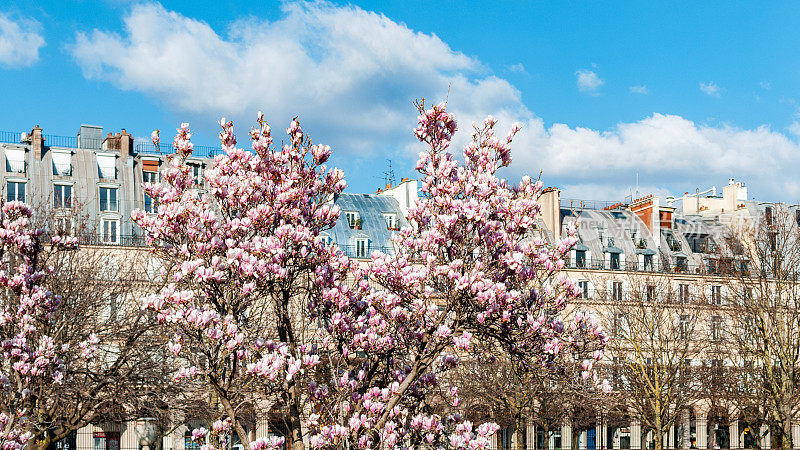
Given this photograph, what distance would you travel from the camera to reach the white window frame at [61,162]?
2336 inches

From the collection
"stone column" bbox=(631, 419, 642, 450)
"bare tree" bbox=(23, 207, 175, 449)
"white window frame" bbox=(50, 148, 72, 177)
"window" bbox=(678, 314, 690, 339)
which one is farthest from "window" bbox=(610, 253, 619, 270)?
"white window frame" bbox=(50, 148, 72, 177)

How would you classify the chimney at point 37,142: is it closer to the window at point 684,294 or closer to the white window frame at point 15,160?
the white window frame at point 15,160

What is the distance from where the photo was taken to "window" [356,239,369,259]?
203ft

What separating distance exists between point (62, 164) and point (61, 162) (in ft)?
0.57

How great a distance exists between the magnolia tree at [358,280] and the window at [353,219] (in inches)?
1945

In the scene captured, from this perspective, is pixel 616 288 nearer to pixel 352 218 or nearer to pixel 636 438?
pixel 636 438

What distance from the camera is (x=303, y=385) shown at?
46.0 feet

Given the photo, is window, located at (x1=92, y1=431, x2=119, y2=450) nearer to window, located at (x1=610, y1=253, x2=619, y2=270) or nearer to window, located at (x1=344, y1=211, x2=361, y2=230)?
window, located at (x1=344, y1=211, x2=361, y2=230)

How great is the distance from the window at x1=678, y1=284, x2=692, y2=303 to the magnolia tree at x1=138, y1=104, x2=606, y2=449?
47.7 meters

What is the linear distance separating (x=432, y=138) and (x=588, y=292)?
49.9m

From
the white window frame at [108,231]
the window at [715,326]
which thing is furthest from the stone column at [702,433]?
the white window frame at [108,231]

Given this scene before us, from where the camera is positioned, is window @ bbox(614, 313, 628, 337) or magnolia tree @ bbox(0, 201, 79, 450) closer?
magnolia tree @ bbox(0, 201, 79, 450)

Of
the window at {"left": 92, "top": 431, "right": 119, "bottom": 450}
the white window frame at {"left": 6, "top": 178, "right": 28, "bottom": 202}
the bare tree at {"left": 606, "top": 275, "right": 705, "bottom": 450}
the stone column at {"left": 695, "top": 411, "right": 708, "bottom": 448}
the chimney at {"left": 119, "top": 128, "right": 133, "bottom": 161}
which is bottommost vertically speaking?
the stone column at {"left": 695, "top": 411, "right": 708, "bottom": 448}

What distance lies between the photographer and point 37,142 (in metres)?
59.4
